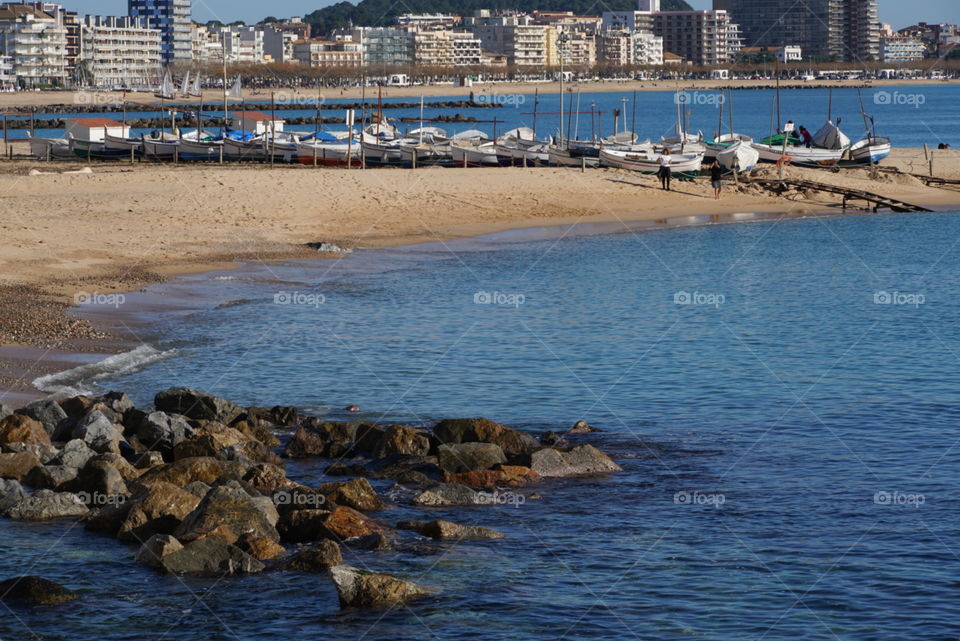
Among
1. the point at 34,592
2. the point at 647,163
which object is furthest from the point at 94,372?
the point at 647,163

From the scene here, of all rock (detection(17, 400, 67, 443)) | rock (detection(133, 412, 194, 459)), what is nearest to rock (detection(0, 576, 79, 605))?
rock (detection(133, 412, 194, 459))

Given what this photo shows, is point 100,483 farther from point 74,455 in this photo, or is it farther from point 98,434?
point 98,434

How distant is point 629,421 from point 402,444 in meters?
3.78

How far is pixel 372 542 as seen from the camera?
43.8ft

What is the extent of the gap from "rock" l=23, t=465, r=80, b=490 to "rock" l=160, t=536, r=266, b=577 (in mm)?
2904

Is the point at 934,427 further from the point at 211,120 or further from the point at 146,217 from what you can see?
the point at 211,120

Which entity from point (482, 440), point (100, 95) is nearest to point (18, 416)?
point (482, 440)

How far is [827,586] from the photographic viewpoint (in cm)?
1247

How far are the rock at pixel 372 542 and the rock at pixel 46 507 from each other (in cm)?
321

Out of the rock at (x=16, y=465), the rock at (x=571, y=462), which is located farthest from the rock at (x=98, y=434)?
the rock at (x=571, y=462)

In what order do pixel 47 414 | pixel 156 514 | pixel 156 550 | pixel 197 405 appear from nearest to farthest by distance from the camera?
1. pixel 156 550
2. pixel 156 514
3. pixel 47 414
4. pixel 197 405

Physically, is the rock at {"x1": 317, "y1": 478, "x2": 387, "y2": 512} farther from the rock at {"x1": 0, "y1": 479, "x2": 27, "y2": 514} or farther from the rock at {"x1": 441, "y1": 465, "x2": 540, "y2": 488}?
the rock at {"x1": 0, "y1": 479, "x2": 27, "y2": 514}

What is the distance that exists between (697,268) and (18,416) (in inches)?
873

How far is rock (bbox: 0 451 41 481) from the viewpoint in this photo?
15.3 m
